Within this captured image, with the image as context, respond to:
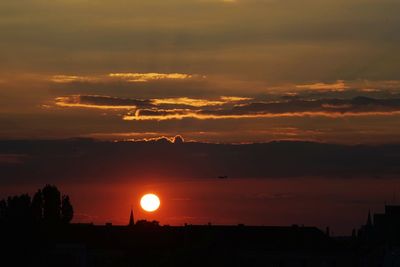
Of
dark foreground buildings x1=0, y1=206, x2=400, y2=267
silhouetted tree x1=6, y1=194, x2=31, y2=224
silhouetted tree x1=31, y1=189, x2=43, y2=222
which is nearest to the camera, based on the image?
silhouetted tree x1=6, y1=194, x2=31, y2=224

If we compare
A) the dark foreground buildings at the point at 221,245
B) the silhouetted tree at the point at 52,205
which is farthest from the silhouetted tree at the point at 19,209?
the silhouetted tree at the point at 52,205

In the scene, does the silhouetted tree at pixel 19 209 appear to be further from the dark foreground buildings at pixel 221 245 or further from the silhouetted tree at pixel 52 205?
the silhouetted tree at pixel 52 205

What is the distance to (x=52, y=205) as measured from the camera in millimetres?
168250

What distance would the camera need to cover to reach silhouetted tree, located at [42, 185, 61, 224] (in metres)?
168

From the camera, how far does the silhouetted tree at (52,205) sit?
168 meters

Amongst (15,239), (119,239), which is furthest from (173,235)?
(15,239)

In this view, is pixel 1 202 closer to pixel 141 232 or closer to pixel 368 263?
pixel 141 232

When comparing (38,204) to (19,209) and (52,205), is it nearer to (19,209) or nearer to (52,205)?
(52,205)

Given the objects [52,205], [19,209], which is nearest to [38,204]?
[52,205]

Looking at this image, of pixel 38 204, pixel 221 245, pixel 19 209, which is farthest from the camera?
pixel 38 204

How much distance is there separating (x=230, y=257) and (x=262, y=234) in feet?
62.1

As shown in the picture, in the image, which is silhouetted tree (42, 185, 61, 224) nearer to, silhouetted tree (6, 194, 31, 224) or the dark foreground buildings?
the dark foreground buildings

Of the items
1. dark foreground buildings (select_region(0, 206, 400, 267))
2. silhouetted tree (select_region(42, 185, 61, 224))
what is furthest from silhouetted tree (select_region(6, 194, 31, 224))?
silhouetted tree (select_region(42, 185, 61, 224))

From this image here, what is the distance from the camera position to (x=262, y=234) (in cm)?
17212
